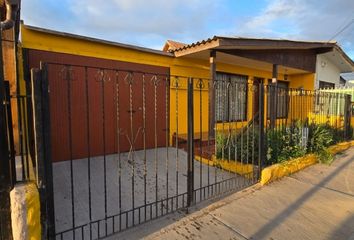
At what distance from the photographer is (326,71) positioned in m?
13.0

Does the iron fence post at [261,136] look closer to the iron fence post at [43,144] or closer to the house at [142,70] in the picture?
the house at [142,70]

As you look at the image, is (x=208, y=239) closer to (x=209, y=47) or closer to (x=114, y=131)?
(x=114, y=131)

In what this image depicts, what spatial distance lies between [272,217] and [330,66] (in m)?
12.6

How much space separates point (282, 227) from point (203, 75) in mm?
6204

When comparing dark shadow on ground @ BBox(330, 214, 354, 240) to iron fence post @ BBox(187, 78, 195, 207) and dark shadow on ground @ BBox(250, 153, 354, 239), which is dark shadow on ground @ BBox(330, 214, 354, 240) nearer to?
dark shadow on ground @ BBox(250, 153, 354, 239)

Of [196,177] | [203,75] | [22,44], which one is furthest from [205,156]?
[22,44]

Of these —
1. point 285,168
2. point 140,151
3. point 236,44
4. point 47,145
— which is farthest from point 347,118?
point 47,145

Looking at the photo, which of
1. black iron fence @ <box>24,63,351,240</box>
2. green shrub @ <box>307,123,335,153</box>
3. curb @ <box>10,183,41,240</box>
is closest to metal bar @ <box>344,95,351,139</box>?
black iron fence @ <box>24,63,351,240</box>

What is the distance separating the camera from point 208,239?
9.45 feet

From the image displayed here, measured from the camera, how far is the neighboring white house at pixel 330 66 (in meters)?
12.1

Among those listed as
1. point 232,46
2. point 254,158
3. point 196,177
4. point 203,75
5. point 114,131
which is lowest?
point 196,177

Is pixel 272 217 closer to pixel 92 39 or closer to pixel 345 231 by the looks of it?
pixel 345 231

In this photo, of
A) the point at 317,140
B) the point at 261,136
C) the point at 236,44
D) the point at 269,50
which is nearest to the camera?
the point at 261,136

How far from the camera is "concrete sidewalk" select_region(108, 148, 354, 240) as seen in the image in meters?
3.01
